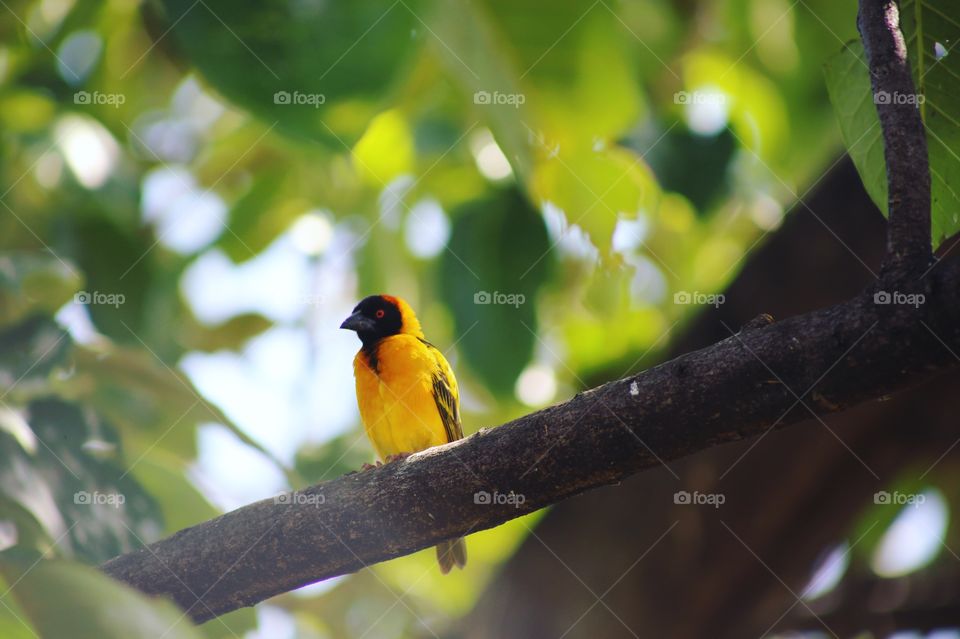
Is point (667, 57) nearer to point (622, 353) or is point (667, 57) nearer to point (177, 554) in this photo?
point (622, 353)

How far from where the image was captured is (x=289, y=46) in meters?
2.91

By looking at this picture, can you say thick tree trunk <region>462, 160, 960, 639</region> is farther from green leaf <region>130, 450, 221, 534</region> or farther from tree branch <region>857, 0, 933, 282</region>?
tree branch <region>857, 0, 933, 282</region>

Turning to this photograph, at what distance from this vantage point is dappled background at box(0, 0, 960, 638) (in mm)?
2908

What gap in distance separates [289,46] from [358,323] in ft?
12.6

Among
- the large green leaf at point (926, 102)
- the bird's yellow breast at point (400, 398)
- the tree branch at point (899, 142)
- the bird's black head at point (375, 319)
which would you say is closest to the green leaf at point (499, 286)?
the bird's yellow breast at point (400, 398)

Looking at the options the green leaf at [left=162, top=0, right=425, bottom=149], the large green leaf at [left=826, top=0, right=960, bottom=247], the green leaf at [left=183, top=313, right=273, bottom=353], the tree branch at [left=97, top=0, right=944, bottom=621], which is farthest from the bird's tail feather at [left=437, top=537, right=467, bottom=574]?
the large green leaf at [left=826, top=0, right=960, bottom=247]

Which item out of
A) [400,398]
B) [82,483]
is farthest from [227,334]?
[82,483]

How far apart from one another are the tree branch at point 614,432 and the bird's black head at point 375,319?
364 centimetres

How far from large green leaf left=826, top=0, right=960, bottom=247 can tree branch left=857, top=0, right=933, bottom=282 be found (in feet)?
0.56

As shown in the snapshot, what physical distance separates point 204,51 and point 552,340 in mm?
3406

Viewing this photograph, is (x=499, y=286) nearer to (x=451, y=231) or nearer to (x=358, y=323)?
(x=451, y=231)

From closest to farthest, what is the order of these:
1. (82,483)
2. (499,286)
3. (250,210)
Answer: (82,483), (499,286), (250,210)

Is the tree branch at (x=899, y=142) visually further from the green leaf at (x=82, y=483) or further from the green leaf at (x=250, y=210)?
the green leaf at (x=250, y=210)

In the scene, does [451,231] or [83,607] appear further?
[451,231]
